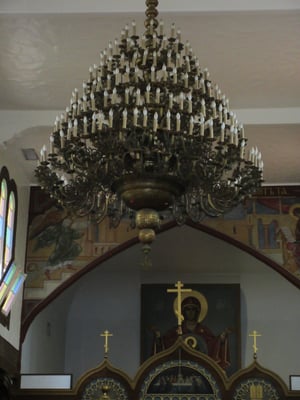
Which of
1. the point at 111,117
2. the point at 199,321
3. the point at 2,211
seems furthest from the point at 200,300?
the point at 111,117

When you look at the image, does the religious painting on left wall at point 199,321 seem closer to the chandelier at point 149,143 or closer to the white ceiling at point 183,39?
the white ceiling at point 183,39

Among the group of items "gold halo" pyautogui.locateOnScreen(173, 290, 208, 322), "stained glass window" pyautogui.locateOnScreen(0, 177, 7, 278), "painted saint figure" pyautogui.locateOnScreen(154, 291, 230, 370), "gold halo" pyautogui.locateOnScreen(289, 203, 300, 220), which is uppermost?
"gold halo" pyautogui.locateOnScreen(289, 203, 300, 220)

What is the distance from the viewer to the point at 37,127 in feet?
37.6

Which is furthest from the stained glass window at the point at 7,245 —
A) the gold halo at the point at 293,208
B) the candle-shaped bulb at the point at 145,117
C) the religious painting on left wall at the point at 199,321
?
the candle-shaped bulb at the point at 145,117

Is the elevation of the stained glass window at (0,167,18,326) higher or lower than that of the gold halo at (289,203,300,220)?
lower

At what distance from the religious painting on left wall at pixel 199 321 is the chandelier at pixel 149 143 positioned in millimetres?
10109

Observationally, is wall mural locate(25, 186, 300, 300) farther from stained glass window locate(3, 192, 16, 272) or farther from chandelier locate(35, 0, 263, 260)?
chandelier locate(35, 0, 263, 260)

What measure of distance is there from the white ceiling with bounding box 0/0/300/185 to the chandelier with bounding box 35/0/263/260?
6.89ft

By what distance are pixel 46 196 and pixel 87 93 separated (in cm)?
739

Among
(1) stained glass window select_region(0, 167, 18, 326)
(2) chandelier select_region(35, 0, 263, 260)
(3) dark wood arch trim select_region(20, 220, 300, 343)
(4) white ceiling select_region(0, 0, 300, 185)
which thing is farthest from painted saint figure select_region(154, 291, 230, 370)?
(2) chandelier select_region(35, 0, 263, 260)

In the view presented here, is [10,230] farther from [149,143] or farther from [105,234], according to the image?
[149,143]

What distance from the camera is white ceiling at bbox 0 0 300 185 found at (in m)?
8.83

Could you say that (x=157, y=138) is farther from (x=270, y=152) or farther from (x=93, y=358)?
(x=93, y=358)

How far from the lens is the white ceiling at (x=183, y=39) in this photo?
8828mm
